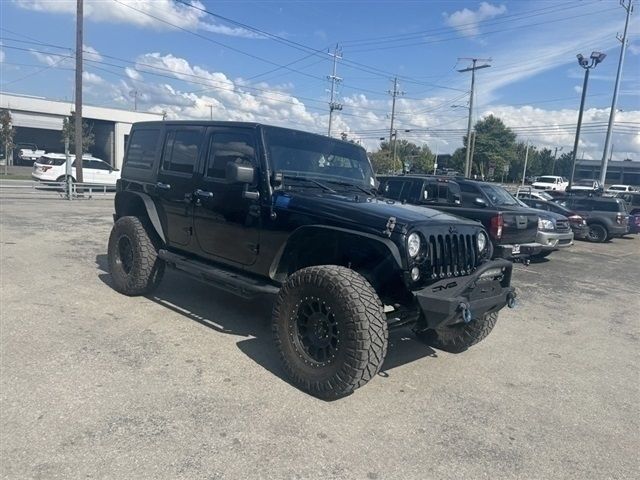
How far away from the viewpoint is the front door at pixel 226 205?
15.6 ft

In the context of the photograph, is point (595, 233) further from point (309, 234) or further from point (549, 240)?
point (309, 234)

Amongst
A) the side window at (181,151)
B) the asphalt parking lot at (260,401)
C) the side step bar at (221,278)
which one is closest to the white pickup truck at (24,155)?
the asphalt parking lot at (260,401)

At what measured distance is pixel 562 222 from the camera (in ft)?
38.7

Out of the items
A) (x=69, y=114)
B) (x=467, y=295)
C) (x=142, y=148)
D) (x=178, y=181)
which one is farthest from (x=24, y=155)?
(x=467, y=295)

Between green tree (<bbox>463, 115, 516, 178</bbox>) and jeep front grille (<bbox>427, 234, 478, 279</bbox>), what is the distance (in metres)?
85.5

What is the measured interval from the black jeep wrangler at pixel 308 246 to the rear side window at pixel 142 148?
0.10 ft

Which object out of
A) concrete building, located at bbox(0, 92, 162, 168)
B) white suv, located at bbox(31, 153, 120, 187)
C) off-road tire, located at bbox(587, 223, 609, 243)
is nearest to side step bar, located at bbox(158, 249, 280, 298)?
off-road tire, located at bbox(587, 223, 609, 243)

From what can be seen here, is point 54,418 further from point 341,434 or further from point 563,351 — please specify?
point 563,351

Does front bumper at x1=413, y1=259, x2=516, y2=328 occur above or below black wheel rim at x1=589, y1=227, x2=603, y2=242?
above

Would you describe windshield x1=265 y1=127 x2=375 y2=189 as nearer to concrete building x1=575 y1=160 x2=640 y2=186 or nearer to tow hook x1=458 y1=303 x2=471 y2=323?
tow hook x1=458 y1=303 x2=471 y2=323

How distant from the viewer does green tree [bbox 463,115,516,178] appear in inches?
3371

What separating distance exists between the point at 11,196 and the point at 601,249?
20.8 metres

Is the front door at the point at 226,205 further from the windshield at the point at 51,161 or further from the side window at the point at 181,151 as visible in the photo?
the windshield at the point at 51,161

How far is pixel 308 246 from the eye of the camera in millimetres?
4453
